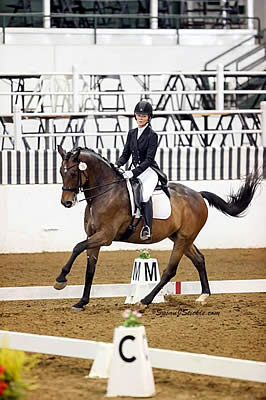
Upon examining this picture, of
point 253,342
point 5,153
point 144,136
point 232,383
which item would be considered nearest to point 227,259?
point 5,153

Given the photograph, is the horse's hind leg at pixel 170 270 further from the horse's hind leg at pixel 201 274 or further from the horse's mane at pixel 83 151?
the horse's mane at pixel 83 151

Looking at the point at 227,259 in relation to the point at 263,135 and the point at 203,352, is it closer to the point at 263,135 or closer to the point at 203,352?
the point at 263,135

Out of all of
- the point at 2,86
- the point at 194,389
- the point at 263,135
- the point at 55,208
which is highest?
the point at 2,86

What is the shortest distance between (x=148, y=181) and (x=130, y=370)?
3680 mm

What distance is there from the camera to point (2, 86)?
1727 cm

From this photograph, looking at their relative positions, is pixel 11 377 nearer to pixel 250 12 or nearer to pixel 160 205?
pixel 160 205

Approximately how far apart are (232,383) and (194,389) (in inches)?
12.1

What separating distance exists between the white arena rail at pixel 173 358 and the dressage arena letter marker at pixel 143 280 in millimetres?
2757

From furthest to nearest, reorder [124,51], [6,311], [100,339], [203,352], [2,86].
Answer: [124,51] → [2,86] → [6,311] → [100,339] → [203,352]

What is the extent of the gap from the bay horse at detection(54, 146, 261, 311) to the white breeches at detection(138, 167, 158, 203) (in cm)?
17

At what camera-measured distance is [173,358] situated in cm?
601

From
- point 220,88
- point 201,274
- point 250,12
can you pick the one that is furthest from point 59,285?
point 250,12

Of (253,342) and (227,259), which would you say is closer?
(253,342)

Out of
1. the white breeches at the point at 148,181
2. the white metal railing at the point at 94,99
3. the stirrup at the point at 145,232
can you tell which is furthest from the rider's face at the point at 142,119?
the white metal railing at the point at 94,99
